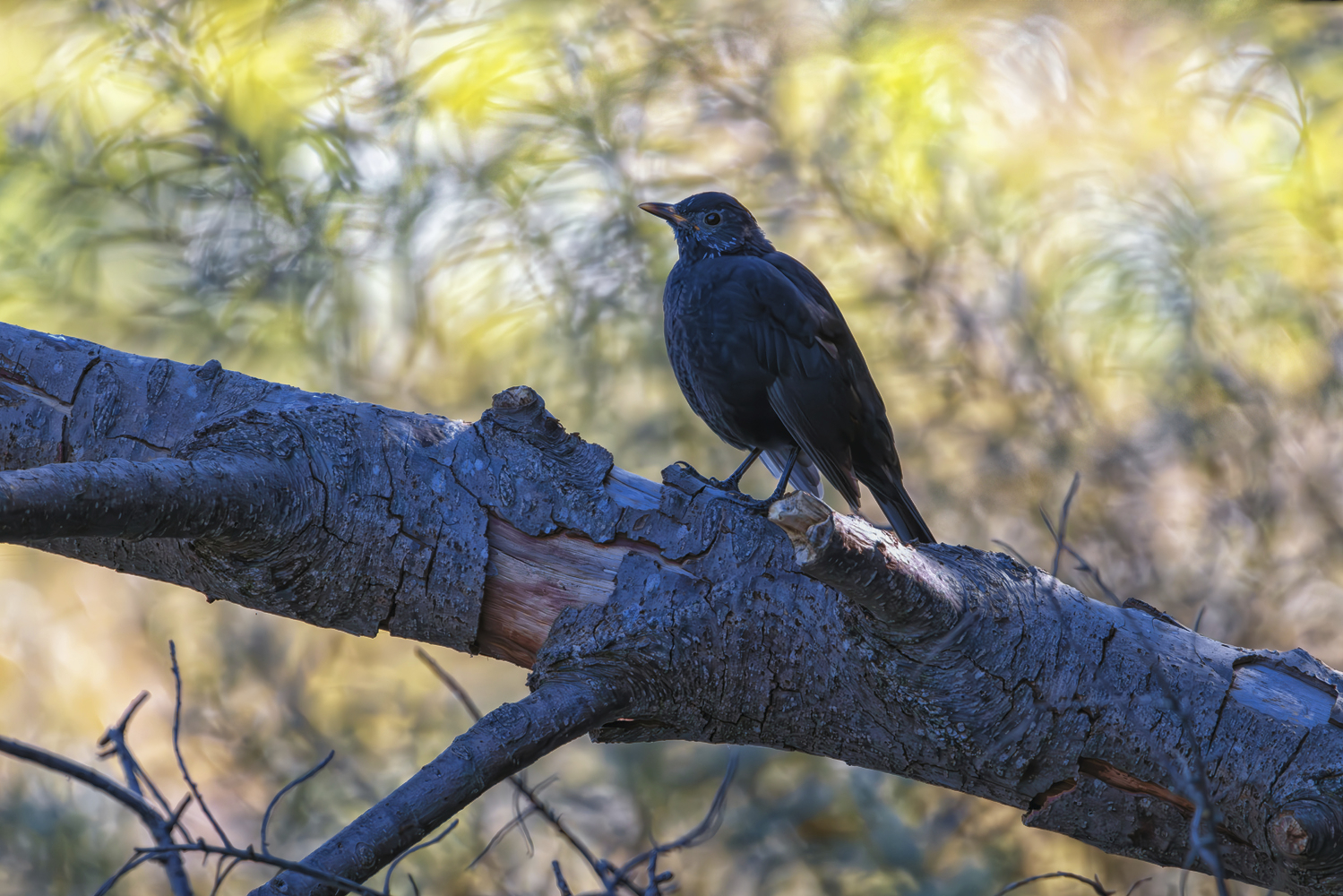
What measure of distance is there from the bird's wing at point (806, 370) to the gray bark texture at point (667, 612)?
A: 773mm

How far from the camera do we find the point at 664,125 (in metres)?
4.98

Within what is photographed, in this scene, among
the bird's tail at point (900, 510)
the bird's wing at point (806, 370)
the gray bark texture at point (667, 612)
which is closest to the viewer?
the gray bark texture at point (667, 612)

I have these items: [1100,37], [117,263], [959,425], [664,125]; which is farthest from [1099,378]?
[117,263]

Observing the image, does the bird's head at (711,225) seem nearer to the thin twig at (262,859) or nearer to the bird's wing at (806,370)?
the bird's wing at (806,370)

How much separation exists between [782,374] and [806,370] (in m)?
0.07

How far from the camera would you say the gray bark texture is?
1683 millimetres

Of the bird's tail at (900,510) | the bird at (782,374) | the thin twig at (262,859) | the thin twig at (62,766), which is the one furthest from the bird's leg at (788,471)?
the thin twig at (62,766)

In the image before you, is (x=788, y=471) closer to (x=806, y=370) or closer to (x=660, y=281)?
(x=806, y=370)

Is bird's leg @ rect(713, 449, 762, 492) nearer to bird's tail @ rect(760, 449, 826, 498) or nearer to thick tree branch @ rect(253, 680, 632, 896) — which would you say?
bird's tail @ rect(760, 449, 826, 498)

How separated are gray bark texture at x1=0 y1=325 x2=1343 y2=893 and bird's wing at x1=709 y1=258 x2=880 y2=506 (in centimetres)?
77

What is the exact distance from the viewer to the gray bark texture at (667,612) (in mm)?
1683

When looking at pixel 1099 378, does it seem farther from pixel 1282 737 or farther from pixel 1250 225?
pixel 1282 737

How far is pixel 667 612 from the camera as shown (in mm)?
1846

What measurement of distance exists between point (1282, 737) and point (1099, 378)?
9.74 feet
